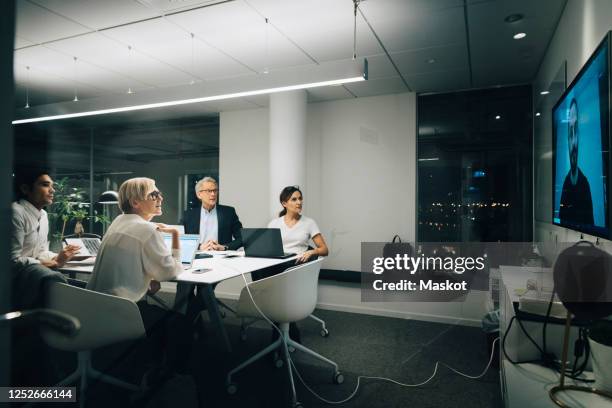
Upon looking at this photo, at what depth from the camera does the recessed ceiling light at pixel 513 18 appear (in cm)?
265

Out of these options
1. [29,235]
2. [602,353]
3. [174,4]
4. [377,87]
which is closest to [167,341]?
[29,235]

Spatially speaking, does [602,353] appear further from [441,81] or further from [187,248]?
[441,81]

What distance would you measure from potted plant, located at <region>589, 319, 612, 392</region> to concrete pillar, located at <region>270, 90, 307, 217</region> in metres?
3.31

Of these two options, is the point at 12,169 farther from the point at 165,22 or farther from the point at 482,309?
the point at 482,309

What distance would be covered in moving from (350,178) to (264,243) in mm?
1975

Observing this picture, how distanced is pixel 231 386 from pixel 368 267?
250cm

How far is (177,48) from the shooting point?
10.7ft

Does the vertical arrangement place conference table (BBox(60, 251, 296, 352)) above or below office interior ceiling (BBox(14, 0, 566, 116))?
below

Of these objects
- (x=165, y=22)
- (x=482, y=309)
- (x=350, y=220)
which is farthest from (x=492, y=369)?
(x=165, y=22)

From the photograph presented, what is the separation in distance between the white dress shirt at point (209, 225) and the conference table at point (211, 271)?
46 centimetres

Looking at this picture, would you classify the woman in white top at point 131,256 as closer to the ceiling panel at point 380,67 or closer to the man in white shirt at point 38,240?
the man in white shirt at point 38,240

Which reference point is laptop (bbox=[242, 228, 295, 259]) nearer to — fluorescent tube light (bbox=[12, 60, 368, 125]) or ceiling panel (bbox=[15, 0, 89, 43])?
fluorescent tube light (bbox=[12, 60, 368, 125])

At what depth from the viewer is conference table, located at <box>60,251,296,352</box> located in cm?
228

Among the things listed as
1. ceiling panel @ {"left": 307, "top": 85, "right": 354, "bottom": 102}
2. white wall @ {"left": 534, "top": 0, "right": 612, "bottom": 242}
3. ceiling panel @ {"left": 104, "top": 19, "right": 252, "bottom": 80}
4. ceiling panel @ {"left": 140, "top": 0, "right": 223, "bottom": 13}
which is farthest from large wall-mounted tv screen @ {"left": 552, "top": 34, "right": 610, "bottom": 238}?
ceiling panel @ {"left": 104, "top": 19, "right": 252, "bottom": 80}
